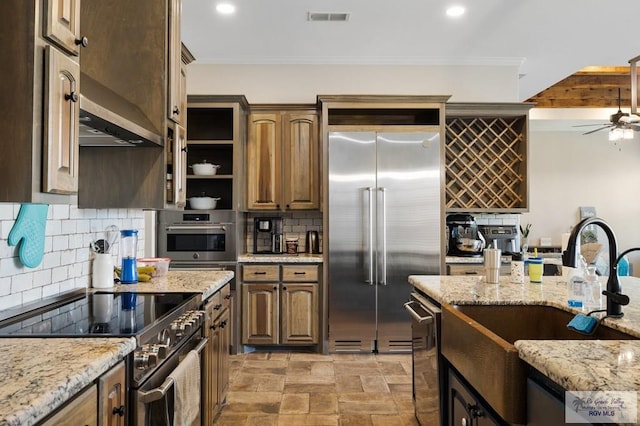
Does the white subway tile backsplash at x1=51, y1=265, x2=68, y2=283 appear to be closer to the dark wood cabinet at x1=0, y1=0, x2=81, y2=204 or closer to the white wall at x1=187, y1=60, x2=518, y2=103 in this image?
the dark wood cabinet at x1=0, y1=0, x2=81, y2=204

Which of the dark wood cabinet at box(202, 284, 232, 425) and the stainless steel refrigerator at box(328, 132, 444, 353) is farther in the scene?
the stainless steel refrigerator at box(328, 132, 444, 353)

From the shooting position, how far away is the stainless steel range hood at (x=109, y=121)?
1.59 metres

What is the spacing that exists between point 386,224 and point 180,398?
2.64 meters

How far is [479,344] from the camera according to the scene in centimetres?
143

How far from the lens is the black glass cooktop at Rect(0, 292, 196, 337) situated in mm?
1368

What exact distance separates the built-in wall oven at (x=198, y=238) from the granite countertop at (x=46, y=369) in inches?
103

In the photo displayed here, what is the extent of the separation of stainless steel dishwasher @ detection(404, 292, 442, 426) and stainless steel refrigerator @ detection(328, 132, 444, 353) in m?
1.37

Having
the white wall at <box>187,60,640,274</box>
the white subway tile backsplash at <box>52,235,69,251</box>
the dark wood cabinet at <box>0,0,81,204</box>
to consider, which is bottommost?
the white subway tile backsplash at <box>52,235,69,251</box>

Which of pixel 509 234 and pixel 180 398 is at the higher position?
pixel 509 234

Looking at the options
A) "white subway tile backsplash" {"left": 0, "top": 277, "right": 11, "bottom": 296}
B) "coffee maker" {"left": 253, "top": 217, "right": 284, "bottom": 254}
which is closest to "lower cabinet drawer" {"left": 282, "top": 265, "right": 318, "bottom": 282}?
"coffee maker" {"left": 253, "top": 217, "right": 284, "bottom": 254}

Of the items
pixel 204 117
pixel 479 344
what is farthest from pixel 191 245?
pixel 479 344

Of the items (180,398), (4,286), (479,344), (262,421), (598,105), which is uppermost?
(598,105)

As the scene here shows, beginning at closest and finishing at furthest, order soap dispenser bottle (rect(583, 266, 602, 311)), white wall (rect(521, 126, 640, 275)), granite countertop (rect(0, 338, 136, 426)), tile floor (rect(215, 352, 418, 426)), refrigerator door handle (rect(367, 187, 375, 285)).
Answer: granite countertop (rect(0, 338, 136, 426)) → soap dispenser bottle (rect(583, 266, 602, 311)) → tile floor (rect(215, 352, 418, 426)) → refrigerator door handle (rect(367, 187, 375, 285)) → white wall (rect(521, 126, 640, 275))

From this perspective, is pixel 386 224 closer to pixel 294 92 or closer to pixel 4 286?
pixel 294 92
